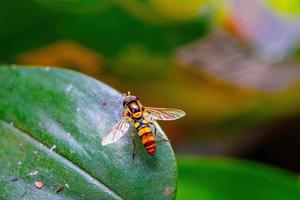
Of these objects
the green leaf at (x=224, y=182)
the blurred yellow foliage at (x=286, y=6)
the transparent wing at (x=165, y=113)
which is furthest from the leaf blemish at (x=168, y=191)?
the blurred yellow foliage at (x=286, y=6)

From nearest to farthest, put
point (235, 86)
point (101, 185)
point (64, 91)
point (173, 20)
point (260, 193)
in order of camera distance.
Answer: point (101, 185)
point (64, 91)
point (260, 193)
point (173, 20)
point (235, 86)

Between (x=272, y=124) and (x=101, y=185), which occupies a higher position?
(x=272, y=124)

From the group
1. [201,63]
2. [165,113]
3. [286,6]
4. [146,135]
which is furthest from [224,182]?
[286,6]

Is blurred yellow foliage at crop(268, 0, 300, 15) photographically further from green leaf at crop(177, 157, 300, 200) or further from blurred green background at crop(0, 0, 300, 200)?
green leaf at crop(177, 157, 300, 200)

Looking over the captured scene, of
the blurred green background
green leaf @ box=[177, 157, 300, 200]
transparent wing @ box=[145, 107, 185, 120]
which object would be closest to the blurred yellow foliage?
the blurred green background

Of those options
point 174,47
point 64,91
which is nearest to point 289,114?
point 174,47

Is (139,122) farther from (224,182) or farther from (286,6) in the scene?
(286,6)

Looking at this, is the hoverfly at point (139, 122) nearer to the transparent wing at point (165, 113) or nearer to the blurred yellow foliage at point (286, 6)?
the transparent wing at point (165, 113)

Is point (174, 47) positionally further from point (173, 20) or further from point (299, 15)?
point (299, 15)
